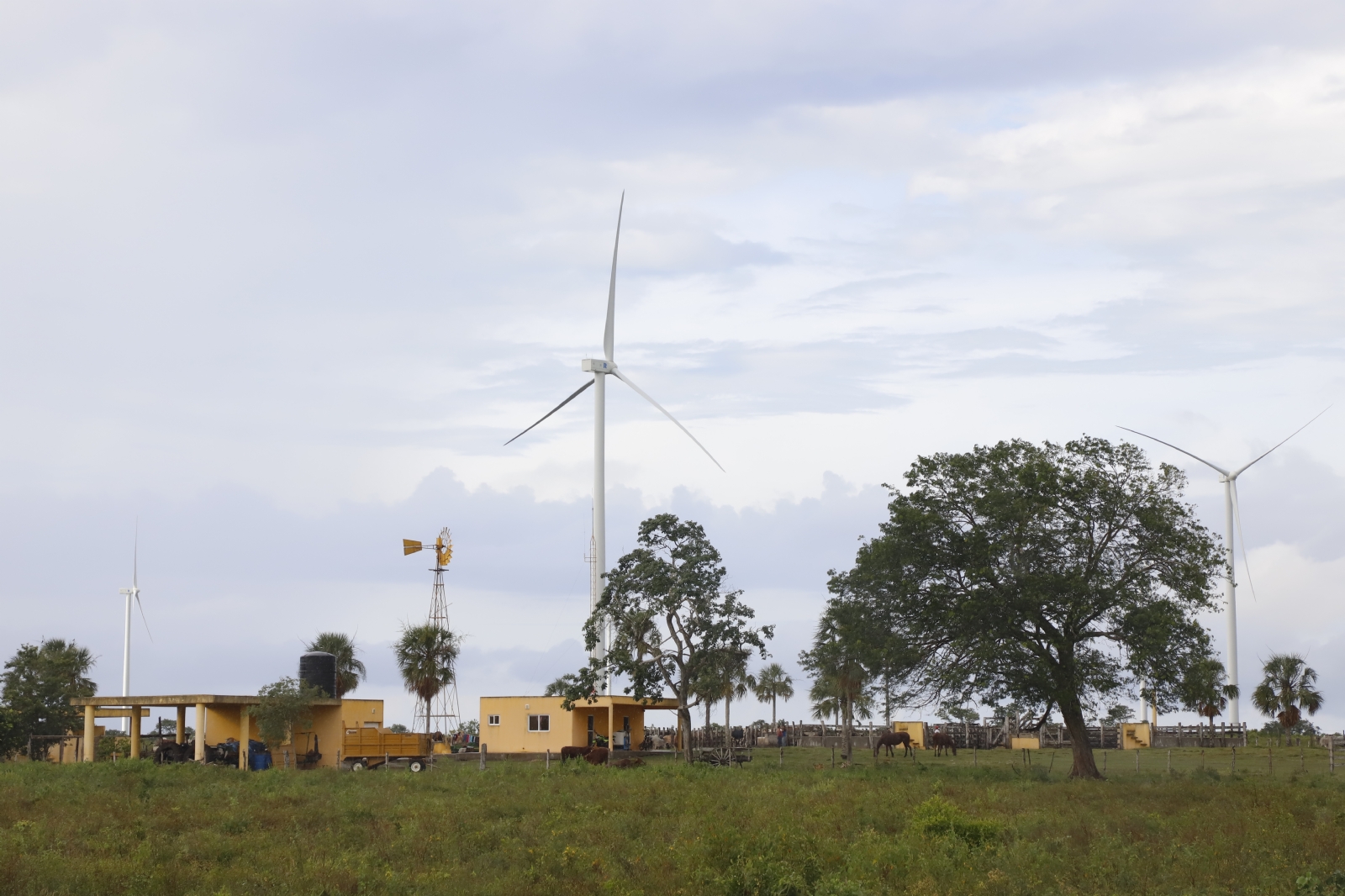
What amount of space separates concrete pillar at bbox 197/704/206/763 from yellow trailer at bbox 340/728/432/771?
20.2ft

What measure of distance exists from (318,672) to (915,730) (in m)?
39.6

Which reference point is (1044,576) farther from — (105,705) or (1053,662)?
(105,705)

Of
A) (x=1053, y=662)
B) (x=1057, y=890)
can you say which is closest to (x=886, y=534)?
(x=1053, y=662)

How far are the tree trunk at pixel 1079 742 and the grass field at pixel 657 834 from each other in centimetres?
355

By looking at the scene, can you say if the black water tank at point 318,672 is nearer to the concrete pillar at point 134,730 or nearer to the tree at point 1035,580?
the concrete pillar at point 134,730

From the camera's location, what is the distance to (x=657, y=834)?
3131cm

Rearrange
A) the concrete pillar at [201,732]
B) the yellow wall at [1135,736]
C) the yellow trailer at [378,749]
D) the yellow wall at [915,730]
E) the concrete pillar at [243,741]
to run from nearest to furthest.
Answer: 1. the concrete pillar at [243,741]
2. the concrete pillar at [201,732]
3. the yellow trailer at [378,749]
4. the yellow wall at [1135,736]
5. the yellow wall at [915,730]

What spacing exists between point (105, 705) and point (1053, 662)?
41.7m

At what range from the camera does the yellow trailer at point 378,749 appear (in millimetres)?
61000

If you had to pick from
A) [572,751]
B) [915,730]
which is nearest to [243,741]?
[572,751]

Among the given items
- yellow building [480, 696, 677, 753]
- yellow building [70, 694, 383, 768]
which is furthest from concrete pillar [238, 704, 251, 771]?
yellow building [480, 696, 677, 753]

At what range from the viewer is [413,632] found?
73.8 meters

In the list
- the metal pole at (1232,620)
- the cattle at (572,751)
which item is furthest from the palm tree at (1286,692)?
the cattle at (572,751)

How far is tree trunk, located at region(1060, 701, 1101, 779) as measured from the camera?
49.6 meters
